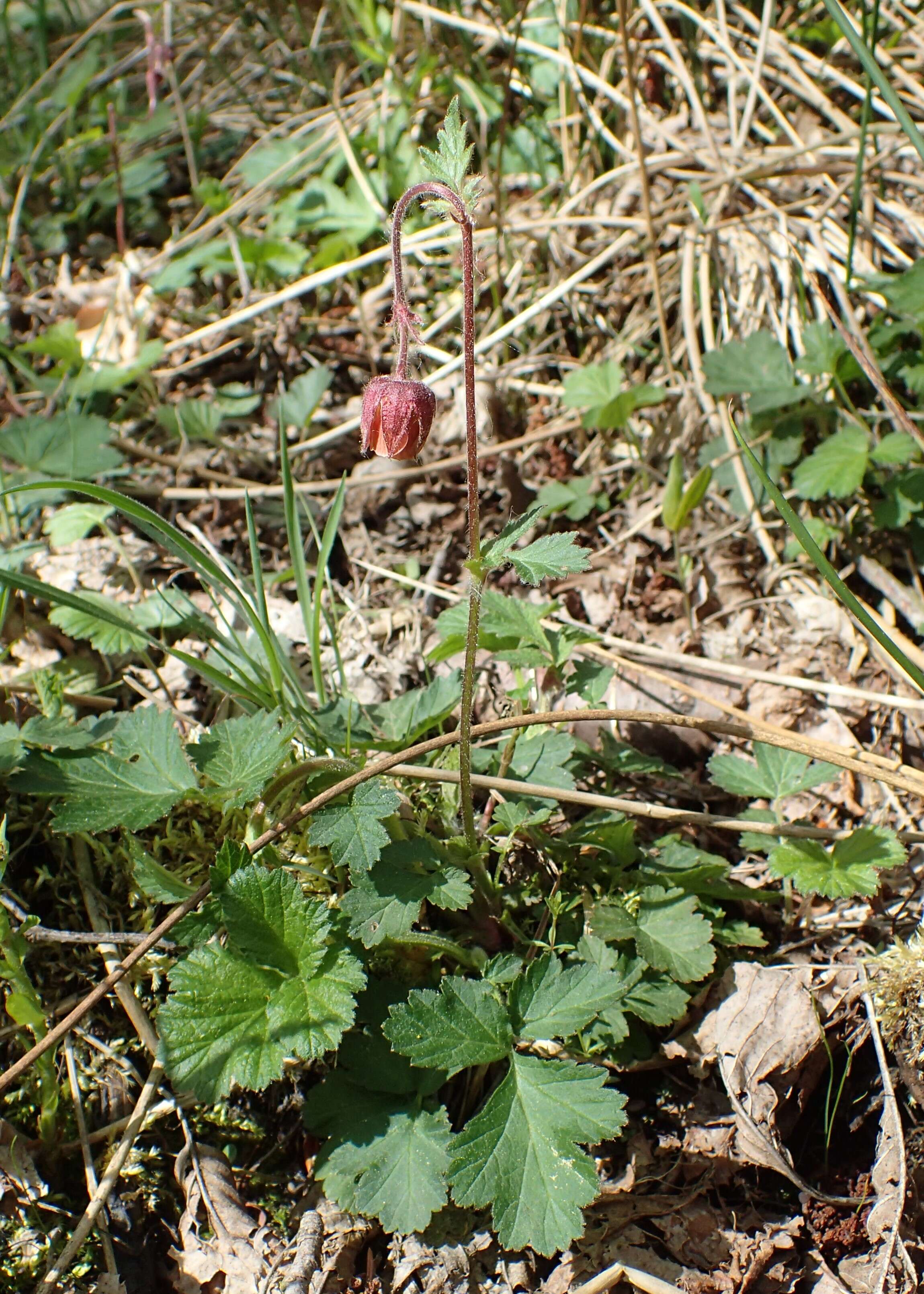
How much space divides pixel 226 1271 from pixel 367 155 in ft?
12.4

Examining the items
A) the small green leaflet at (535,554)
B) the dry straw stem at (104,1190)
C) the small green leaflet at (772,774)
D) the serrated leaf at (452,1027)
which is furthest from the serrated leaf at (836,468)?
the dry straw stem at (104,1190)

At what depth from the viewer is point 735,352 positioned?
2.80 m

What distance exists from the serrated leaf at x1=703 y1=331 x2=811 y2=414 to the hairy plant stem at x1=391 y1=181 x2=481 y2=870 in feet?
4.66

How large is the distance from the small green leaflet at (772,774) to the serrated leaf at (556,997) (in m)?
0.55

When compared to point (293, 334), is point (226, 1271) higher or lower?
lower

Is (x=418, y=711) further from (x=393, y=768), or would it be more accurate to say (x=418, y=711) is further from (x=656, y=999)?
(x=656, y=999)

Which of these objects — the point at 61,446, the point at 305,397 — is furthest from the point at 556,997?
the point at 61,446

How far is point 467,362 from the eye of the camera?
4.69 ft

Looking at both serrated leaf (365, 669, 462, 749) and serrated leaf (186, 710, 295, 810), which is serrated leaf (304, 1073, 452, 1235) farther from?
serrated leaf (365, 669, 462, 749)

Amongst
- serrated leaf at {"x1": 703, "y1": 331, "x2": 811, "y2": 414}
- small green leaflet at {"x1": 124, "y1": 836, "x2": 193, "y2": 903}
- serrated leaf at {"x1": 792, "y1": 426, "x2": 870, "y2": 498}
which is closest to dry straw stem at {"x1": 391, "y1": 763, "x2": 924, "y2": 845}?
small green leaflet at {"x1": 124, "y1": 836, "x2": 193, "y2": 903}

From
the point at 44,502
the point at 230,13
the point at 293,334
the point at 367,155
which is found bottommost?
the point at 44,502

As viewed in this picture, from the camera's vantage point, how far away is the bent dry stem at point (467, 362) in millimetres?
1405

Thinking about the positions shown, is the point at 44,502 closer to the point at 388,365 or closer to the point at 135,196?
the point at 388,365

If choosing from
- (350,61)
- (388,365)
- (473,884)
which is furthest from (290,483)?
(350,61)
